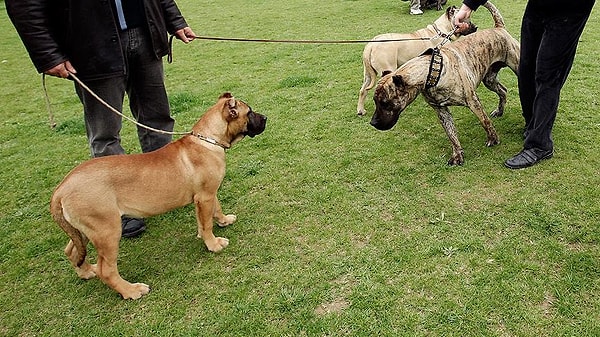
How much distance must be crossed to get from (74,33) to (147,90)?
0.79 metres

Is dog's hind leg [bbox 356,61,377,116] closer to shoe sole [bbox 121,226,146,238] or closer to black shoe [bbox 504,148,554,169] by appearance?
black shoe [bbox 504,148,554,169]

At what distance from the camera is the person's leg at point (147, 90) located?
387cm

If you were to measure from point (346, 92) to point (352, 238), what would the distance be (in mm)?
3508

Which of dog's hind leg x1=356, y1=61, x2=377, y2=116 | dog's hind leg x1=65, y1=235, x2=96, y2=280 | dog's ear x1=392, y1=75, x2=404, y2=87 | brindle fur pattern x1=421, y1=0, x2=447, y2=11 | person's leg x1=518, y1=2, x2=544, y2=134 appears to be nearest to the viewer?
dog's hind leg x1=65, y1=235, x2=96, y2=280

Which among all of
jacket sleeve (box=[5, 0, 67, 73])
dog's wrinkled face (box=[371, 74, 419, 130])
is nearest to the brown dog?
jacket sleeve (box=[5, 0, 67, 73])

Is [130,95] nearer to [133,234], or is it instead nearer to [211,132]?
[211,132]

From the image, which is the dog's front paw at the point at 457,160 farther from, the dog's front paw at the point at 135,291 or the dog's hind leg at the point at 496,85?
the dog's front paw at the point at 135,291

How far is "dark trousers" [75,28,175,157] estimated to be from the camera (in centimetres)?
377

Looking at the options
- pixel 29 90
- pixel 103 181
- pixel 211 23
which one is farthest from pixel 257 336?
pixel 211 23

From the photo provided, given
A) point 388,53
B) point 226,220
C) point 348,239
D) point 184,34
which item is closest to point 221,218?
point 226,220

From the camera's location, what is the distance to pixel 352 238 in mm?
3871

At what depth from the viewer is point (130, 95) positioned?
165 inches

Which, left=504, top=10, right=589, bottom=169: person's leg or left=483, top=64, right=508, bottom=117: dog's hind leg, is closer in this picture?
left=504, top=10, right=589, bottom=169: person's leg

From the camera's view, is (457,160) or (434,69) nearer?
(434,69)
